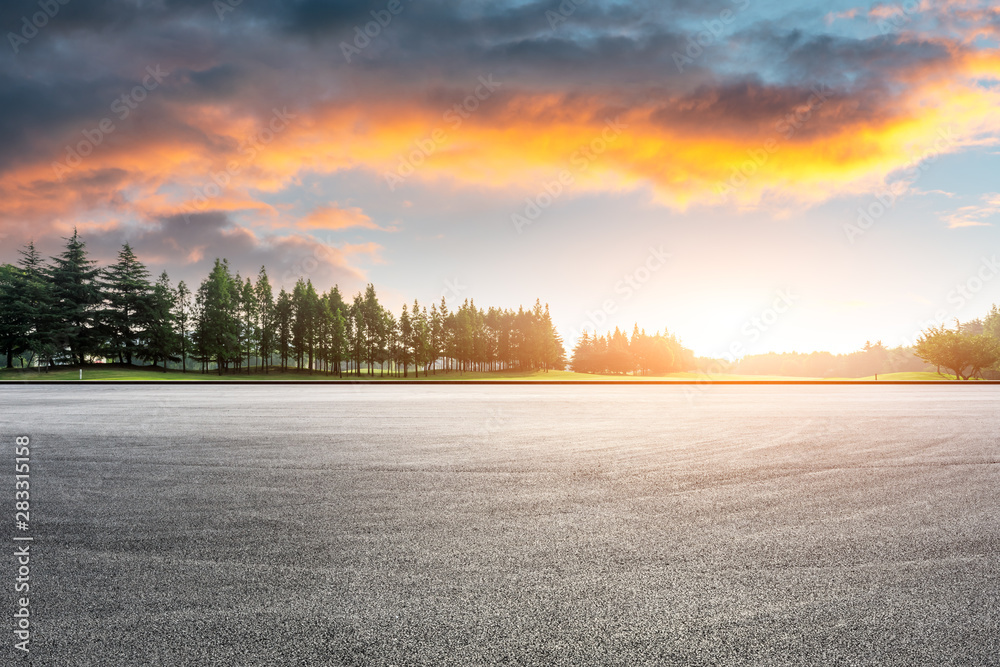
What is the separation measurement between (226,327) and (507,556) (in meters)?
79.0

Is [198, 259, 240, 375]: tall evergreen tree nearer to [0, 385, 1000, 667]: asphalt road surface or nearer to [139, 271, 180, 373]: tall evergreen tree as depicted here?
[139, 271, 180, 373]: tall evergreen tree

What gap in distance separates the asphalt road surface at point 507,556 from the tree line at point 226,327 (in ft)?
224

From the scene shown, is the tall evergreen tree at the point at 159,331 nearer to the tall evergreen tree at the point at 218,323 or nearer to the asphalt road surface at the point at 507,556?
the tall evergreen tree at the point at 218,323

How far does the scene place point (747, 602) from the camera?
11.1 ft

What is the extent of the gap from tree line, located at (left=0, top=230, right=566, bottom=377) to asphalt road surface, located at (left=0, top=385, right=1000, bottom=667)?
68.3 metres

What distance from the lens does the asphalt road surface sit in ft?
9.62

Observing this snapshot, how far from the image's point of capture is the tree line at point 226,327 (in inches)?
2409

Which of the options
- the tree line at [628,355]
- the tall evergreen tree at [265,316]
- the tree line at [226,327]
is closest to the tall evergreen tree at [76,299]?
the tree line at [226,327]

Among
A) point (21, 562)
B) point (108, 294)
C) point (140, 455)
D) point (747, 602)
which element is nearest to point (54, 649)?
point (21, 562)

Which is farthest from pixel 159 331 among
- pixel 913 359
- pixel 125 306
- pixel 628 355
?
pixel 913 359

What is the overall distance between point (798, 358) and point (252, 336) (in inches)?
7197

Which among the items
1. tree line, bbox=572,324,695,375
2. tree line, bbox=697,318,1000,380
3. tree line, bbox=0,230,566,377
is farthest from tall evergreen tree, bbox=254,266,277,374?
tree line, bbox=697,318,1000,380

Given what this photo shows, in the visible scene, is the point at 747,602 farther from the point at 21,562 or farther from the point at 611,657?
the point at 21,562

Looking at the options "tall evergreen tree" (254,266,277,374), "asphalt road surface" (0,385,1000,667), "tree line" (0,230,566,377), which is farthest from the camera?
"tall evergreen tree" (254,266,277,374)
